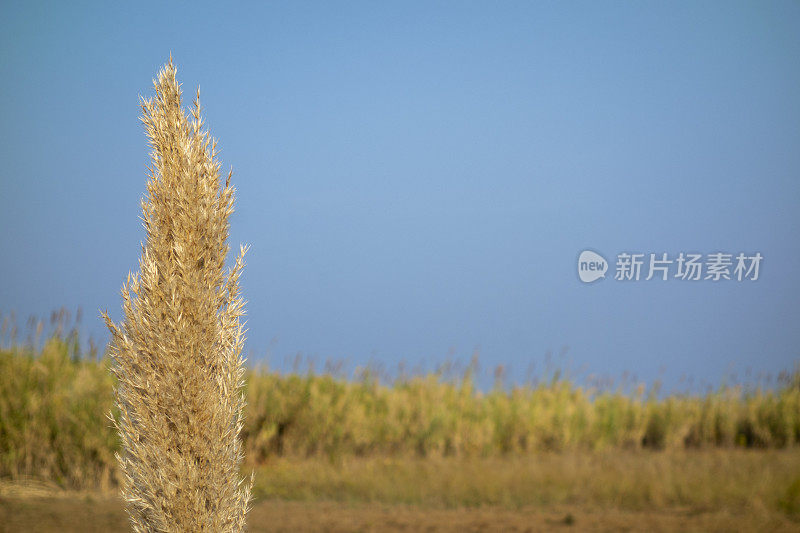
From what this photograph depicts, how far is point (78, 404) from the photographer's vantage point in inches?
401

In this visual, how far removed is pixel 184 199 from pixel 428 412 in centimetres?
810

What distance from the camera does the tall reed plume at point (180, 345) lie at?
Result: 4.07 meters

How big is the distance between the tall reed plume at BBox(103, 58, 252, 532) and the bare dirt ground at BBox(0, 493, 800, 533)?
327cm

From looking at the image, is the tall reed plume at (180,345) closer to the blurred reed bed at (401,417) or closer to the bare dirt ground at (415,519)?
the bare dirt ground at (415,519)

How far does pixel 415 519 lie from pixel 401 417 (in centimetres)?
407

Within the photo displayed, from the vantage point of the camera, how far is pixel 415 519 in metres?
7.46

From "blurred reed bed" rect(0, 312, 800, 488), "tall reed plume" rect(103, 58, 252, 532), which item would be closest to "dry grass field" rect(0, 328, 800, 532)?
"blurred reed bed" rect(0, 312, 800, 488)

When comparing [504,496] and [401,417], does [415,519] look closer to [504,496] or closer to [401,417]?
[504,496]

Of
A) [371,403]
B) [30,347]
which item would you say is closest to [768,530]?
[371,403]

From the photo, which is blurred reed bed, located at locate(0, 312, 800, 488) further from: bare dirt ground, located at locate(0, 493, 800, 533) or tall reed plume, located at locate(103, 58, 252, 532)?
tall reed plume, located at locate(103, 58, 252, 532)

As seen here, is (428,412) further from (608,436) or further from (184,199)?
(184,199)

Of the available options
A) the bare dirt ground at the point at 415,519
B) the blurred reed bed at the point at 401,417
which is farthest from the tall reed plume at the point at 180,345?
the blurred reed bed at the point at 401,417

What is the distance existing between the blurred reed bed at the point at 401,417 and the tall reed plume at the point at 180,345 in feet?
21.4

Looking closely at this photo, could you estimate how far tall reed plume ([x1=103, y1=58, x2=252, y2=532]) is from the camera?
4.07 m
